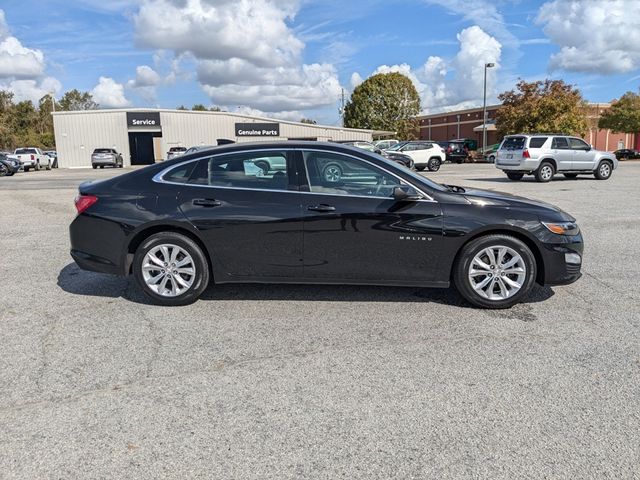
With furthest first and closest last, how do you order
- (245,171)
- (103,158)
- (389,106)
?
(389,106) < (103,158) < (245,171)

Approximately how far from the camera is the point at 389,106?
202 feet

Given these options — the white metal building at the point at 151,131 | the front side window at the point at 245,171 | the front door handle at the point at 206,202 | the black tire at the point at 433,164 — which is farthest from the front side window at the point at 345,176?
the white metal building at the point at 151,131

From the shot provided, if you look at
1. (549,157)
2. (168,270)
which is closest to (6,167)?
(549,157)

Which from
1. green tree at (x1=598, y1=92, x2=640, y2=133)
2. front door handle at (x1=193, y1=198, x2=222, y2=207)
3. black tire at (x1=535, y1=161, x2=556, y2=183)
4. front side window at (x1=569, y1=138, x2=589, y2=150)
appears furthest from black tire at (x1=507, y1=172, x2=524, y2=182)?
green tree at (x1=598, y1=92, x2=640, y2=133)

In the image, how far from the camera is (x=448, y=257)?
4648 millimetres

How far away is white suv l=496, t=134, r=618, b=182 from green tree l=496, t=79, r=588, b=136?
25.1 metres

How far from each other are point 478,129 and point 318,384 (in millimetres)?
65541

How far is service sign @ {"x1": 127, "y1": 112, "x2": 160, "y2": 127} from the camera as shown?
157ft

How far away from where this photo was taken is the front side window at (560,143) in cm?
1875

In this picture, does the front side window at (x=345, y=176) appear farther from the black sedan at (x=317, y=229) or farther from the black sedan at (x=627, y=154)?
the black sedan at (x=627, y=154)

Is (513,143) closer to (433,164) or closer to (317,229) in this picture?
(433,164)

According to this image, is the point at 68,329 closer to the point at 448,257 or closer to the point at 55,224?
the point at 448,257

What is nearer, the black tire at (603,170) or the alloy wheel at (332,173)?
the alloy wheel at (332,173)

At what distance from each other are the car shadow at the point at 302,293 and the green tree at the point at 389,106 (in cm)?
5828
